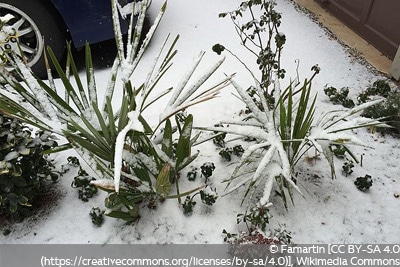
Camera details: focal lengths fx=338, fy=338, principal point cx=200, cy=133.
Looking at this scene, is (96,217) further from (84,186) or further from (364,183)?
(364,183)

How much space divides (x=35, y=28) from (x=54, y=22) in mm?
159

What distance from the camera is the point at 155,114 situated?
8.14 feet

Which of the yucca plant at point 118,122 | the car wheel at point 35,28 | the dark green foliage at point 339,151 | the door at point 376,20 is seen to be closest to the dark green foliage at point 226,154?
the yucca plant at point 118,122

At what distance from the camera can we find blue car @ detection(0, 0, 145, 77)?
2684 mm

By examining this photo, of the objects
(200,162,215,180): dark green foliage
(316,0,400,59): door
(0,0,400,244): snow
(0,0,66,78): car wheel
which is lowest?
(0,0,400,244): snow

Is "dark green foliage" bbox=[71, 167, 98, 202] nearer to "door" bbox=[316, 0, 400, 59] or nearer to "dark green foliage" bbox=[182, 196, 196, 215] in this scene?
"dark green foliage" bbox=[182, 196, 196, 215]

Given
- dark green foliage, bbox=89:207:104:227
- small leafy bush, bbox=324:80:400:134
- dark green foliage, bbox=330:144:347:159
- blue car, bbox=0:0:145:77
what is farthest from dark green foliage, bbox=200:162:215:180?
blue car, bbox=0:0:145:77

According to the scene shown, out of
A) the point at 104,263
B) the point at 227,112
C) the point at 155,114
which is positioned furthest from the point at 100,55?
the point at 104,263

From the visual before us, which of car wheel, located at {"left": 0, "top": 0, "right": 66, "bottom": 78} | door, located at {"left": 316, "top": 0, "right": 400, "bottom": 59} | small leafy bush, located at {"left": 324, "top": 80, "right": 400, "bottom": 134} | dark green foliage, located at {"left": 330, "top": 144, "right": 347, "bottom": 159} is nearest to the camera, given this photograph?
dark green foliage, located at {"left": 330, "top": 144, "right": 347, "bottom": 159}

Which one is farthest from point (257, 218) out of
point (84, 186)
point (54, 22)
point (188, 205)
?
point (54, 22)

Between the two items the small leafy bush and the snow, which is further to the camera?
the small leafy bush

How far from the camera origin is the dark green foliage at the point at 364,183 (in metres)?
1.82

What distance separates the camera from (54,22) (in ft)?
9.23

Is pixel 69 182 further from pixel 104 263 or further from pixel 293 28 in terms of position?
pixel 293 28
